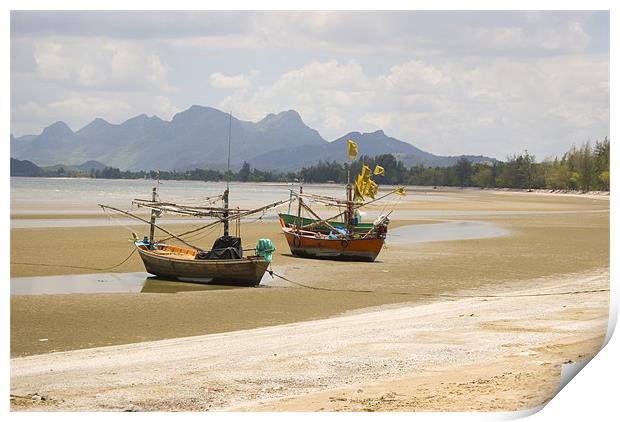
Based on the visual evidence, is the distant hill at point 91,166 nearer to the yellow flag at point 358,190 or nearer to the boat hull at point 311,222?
the boat hull at point 311,222

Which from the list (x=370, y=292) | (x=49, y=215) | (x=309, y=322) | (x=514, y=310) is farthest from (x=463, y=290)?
(x=49, y=215)

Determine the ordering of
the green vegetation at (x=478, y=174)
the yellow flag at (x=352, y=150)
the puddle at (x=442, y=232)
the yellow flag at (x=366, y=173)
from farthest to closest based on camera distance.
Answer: the green vegetation at (x=478, y=174) → the puddle at (x=442, y=232) → the yellow flag at (x=366, y=173) → the yellow flag at (x=352, y=150)

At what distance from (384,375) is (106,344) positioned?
178 inches

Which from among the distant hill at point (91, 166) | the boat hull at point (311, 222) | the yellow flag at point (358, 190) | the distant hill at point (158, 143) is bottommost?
the boat hull at point (311, 222)

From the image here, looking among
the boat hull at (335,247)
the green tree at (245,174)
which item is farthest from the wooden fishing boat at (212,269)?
the green tree at (245,174)

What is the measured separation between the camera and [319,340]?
37.5 feet

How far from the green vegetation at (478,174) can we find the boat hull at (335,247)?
37.7 m

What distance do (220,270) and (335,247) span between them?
6.70 meters

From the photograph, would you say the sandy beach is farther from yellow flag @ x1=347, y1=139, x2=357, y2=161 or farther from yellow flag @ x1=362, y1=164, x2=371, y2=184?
yellow flag @ x1=362, y1=164, x2=371, y2=184

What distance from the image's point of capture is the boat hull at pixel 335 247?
24.2 m

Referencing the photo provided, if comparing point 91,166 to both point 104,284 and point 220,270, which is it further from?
point 220,270

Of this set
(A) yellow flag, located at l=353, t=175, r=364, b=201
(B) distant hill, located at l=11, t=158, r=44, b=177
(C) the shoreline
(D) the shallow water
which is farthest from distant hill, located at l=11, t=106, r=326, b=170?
(C) the shoreline

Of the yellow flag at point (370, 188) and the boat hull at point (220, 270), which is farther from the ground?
the yellow flag at point (370, 188)
